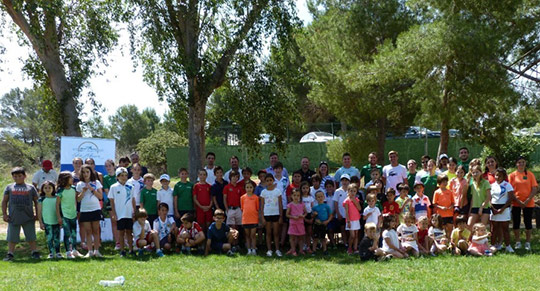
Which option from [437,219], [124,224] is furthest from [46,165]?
[437,219]

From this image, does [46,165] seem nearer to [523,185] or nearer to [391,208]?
[391,208]

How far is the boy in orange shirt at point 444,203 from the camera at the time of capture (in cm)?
830

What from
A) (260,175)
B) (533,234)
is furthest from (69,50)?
(533,234)

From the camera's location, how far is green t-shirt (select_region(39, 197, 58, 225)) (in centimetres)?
798

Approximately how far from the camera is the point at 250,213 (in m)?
8.42

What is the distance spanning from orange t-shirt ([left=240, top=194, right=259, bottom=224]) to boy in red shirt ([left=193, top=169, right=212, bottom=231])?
0.72 metres

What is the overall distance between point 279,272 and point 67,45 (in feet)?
27.6

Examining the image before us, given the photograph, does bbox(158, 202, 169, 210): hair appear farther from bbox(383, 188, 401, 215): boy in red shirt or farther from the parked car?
the parked car

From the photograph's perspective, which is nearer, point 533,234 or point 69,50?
point 533,234

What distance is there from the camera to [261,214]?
8.53 m

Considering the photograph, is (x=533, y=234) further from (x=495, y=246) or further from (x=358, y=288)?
(x=358, y=288)

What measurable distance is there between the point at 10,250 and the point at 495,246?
768 centimetres

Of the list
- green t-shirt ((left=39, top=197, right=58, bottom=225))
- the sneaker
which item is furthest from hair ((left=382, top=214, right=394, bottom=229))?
green t-shirt ((left=39, top=197, right=58, bottom=225))

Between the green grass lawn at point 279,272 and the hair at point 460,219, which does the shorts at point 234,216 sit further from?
the hair at point 460,219
